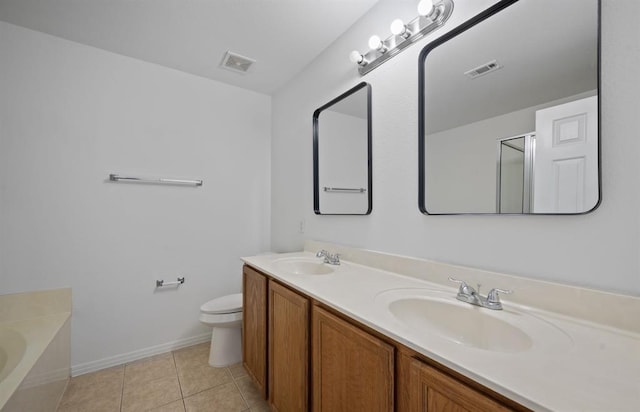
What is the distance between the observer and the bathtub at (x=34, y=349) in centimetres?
113

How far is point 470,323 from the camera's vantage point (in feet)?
2.95

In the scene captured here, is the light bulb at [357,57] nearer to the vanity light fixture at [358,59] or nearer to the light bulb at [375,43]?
the vanity light fixture at [358,59]

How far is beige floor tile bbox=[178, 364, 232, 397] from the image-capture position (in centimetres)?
170

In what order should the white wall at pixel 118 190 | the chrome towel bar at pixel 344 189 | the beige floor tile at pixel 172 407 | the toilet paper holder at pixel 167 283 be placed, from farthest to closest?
the toilet paper holder at pixel 167 283, the white wall at pixel 118 190, the chrome towel bar at pixel 344 189, the beige floor tile at pixel 172 407

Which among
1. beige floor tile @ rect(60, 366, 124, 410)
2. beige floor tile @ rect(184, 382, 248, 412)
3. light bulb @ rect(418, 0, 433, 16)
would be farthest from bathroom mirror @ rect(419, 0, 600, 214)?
beige floor tile @ rect(60, 366, 124, 410)

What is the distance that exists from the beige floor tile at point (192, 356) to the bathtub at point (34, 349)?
662mm

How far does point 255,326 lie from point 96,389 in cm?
119

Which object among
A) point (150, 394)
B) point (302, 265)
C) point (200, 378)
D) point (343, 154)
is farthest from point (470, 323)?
point (150, 394)

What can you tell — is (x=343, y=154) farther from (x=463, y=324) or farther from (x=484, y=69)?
(x=463, y=324)

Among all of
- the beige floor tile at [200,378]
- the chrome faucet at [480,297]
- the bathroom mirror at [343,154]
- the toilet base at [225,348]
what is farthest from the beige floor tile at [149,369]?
the chrome faucet at [480,297]

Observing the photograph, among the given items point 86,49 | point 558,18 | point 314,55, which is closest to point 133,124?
point 86,49

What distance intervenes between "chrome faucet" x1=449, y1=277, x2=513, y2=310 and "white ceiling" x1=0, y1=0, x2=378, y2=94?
5.28 feet

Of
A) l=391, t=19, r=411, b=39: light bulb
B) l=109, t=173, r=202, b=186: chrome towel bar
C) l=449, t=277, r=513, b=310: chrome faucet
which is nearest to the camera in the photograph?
l=449, t=277, r=513, b=310: chrome faucet

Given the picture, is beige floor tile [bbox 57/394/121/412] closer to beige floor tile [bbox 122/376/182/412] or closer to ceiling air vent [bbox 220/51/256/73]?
beige floor tile [bbox 122/376/182/412]
